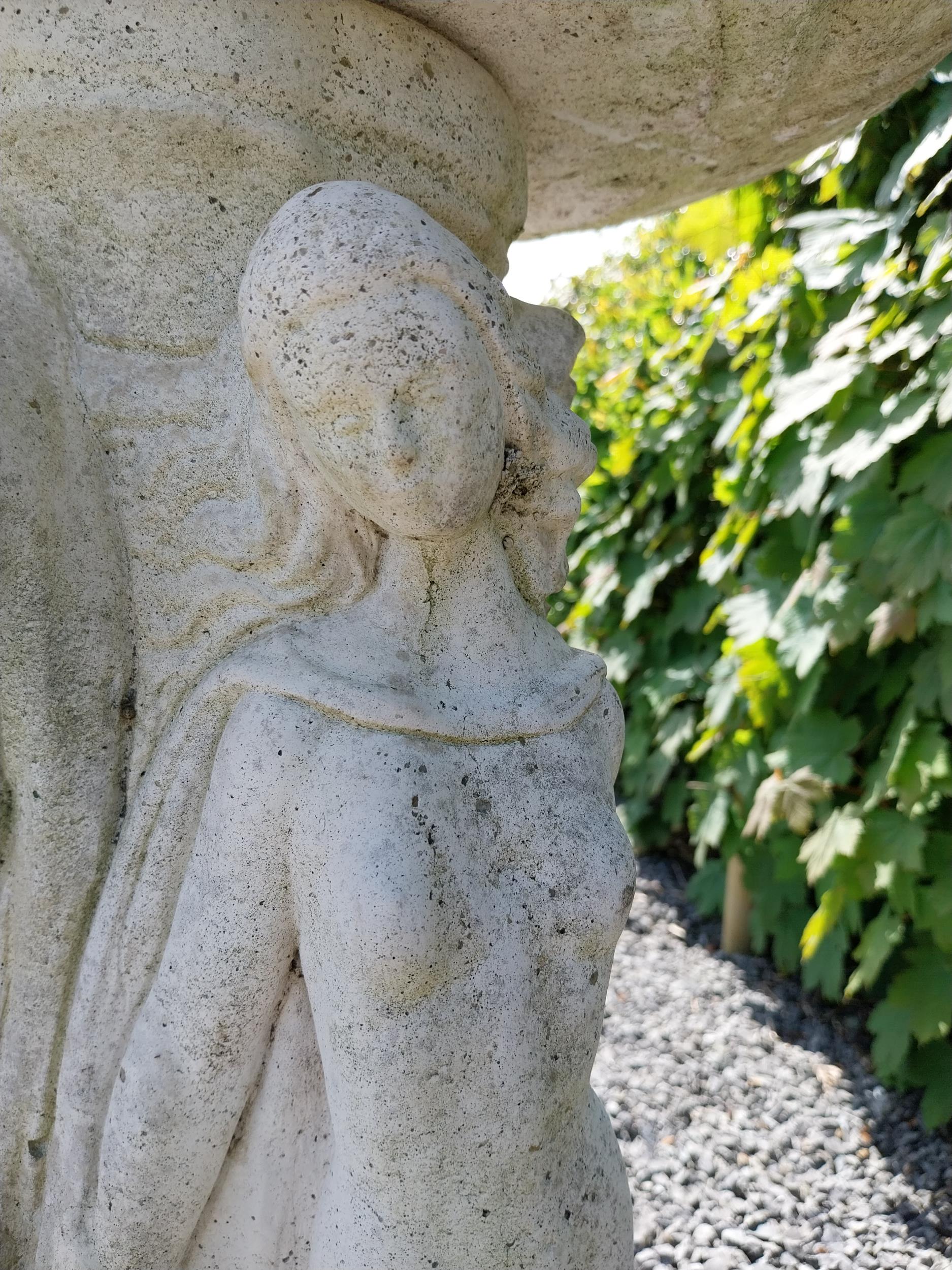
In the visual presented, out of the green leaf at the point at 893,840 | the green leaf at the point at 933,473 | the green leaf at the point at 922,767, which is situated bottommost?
the green leaf at the point at 893,840

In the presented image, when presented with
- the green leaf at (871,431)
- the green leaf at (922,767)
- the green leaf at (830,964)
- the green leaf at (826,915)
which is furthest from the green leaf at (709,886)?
the green leaf at (871,431)

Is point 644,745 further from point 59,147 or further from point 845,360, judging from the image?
point 59,147

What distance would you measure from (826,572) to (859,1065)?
3.65ft

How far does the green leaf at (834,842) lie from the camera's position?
2.22 meters

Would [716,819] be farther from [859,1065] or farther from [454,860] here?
[454,860]

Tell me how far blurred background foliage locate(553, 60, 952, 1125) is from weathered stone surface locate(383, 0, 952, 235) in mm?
697

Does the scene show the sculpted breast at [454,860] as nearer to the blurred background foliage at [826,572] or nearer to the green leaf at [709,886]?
the blurred background foliage at [826,572]

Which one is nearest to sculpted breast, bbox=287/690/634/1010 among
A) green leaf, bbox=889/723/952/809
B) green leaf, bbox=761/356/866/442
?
green leaf, bbox=889/723/952/809

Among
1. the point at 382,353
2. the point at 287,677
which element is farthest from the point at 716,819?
the point at 382,353

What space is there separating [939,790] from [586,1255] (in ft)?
4.36

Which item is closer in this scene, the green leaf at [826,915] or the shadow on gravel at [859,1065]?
the shadow on gravel at [859,1065]

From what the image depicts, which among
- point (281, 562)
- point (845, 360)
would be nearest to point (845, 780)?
point (845, 360)

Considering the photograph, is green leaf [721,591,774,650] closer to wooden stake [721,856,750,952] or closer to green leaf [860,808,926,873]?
green leaf [860,808,926,873]

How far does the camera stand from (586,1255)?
43.1 inches
